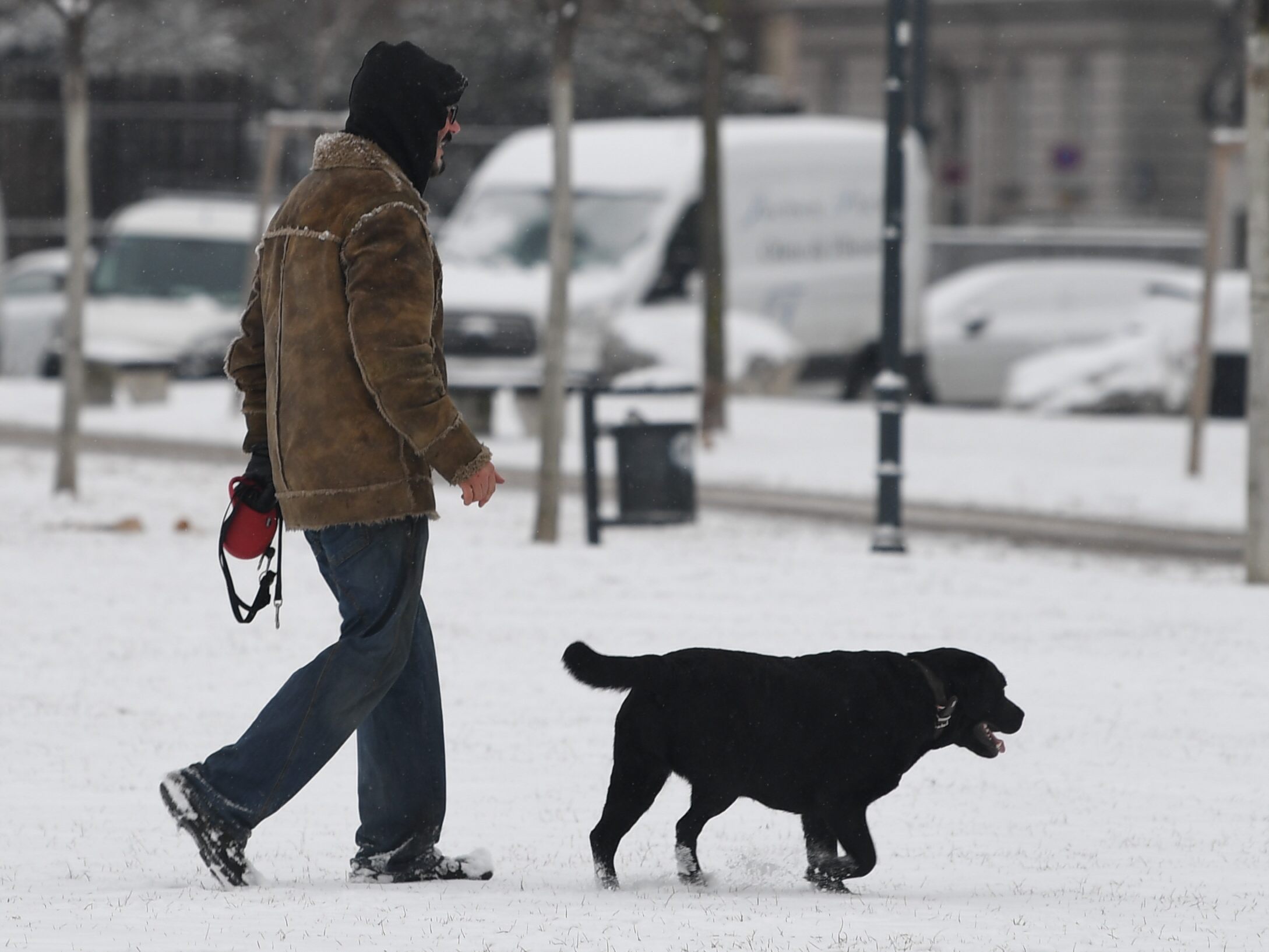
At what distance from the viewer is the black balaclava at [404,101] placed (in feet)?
15.4

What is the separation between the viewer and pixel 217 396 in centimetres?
2111

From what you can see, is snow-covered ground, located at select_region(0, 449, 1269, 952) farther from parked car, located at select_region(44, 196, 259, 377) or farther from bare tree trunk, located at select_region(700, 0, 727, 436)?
parked car, located at select_region(44, 196, 259, 377)

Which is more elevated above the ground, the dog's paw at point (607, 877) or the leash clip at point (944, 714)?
the leash clip at point (944, 714)

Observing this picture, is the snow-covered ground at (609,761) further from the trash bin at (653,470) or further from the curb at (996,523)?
the curb at (996,523)

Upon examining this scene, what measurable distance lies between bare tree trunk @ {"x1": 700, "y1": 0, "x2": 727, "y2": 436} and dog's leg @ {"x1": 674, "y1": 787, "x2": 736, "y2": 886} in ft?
43.2

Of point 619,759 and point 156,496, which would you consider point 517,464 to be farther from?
point 619,759

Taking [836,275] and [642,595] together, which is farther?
[836,275]

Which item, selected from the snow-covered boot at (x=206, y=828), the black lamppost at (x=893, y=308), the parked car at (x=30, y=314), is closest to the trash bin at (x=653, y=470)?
the black lamppost at (x=893, y=308)

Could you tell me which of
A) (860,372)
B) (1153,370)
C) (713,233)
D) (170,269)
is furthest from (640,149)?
(170,269)

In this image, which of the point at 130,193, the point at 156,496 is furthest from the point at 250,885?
the point at 130,193

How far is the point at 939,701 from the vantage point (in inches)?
193

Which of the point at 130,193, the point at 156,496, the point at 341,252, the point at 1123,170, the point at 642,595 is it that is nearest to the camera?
the point at 341,252

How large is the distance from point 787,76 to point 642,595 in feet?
143

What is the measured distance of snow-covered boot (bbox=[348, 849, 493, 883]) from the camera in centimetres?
480
